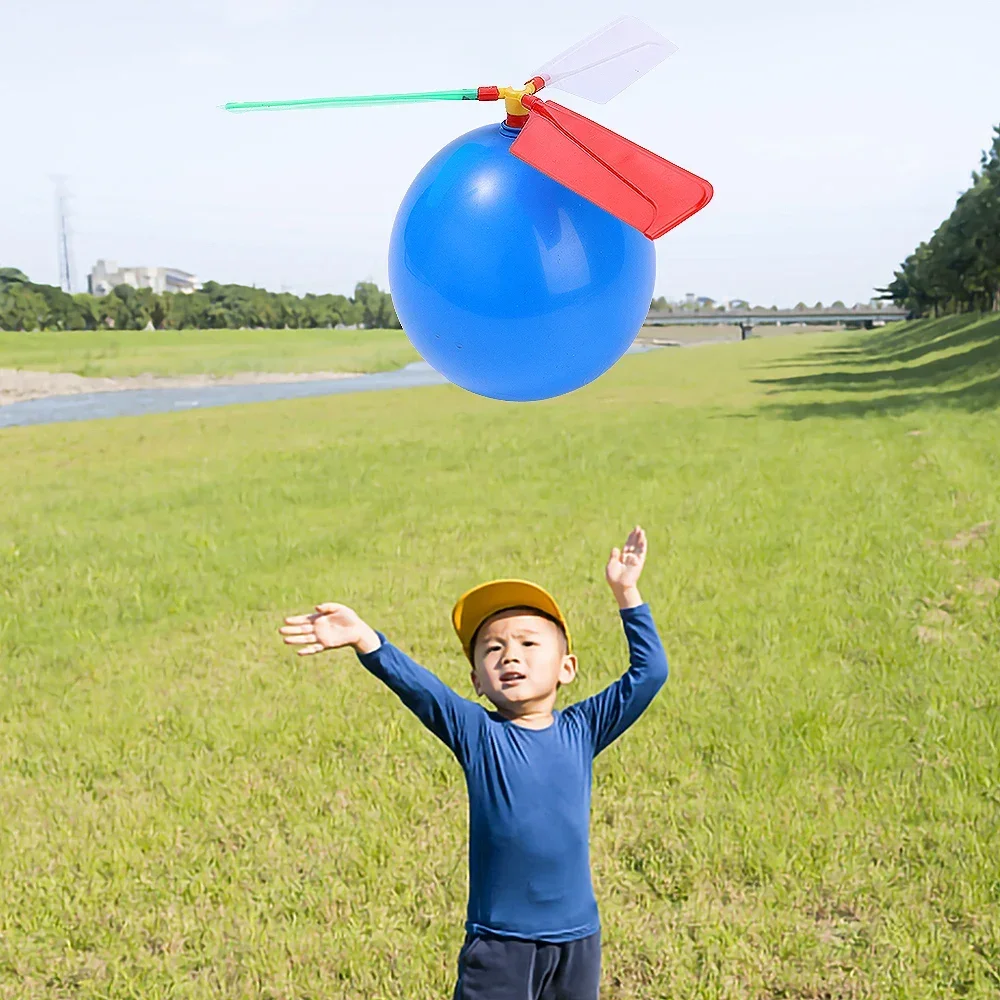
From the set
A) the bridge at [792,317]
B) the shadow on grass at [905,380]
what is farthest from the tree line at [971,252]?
the bridge at [792,317]

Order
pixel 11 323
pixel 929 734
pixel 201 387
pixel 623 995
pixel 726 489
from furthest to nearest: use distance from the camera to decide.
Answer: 1. pixel 11 323
2. pixel 201 387
3. pixel 726 489
4. pixel 929 734
5. pixel 623 995

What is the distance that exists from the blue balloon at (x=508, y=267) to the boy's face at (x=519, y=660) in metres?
0.59

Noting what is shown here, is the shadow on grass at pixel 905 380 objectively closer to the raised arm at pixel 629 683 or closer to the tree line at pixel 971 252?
the tree line at pixel 971 252

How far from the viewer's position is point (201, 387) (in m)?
45.0

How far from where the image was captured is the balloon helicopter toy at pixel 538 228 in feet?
5.40

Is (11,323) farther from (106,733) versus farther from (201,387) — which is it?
(106,733)

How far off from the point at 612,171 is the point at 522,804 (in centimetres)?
125

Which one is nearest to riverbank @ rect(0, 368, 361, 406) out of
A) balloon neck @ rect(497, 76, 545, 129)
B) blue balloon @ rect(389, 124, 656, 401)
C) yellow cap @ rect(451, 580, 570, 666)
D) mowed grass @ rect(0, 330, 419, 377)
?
mowed grass @ rect(0, 330, 419, 377)

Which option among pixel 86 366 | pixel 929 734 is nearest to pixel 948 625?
pixel 929 734

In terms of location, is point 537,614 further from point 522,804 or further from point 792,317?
point 792,317

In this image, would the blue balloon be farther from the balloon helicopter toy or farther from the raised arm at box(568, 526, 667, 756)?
the raised arm at box(568, 526, 667, 756)

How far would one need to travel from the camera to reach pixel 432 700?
2.30 meters

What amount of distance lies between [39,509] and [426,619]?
619 centimetres

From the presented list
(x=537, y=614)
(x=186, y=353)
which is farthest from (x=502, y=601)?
(x=186, y=353)
